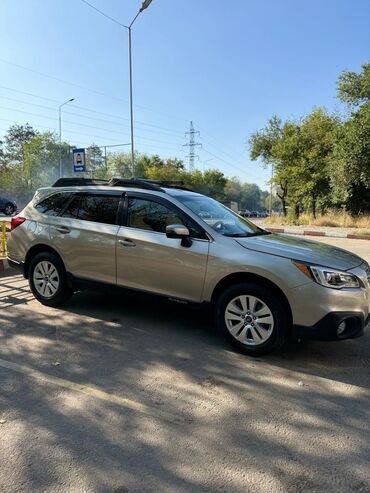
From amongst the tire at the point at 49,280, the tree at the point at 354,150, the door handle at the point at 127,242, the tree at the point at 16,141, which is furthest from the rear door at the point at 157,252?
the tree at the point at 16,141

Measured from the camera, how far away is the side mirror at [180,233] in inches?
179

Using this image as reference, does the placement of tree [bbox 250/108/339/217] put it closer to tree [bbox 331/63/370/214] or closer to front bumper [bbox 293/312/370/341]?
tree [bbox 331/63/370/214]

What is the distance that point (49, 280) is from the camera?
583 cm

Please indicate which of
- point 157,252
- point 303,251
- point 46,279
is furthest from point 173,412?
point 46,279

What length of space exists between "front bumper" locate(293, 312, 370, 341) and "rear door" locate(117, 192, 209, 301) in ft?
3.86

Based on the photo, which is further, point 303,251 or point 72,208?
point 72,208

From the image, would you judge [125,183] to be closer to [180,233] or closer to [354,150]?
[180,233]

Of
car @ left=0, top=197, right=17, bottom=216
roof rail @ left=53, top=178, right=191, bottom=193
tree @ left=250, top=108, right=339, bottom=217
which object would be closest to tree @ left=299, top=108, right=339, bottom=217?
tree @ left=250, top=108, right=339, bottom=217

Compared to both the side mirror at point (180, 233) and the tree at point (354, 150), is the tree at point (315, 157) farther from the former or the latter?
the side mirror at point (180, 233)

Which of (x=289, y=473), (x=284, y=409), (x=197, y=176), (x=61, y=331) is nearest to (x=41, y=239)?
(x=61, y=331)

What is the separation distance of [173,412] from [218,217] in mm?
2556

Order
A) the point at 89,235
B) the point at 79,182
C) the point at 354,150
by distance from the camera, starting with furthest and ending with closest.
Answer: the point at 354,150 → the point at 79,182 → the point at 89,235

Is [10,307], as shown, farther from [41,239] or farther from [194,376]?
[194,376]

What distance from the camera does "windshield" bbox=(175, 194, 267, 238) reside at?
4875 millimetres
